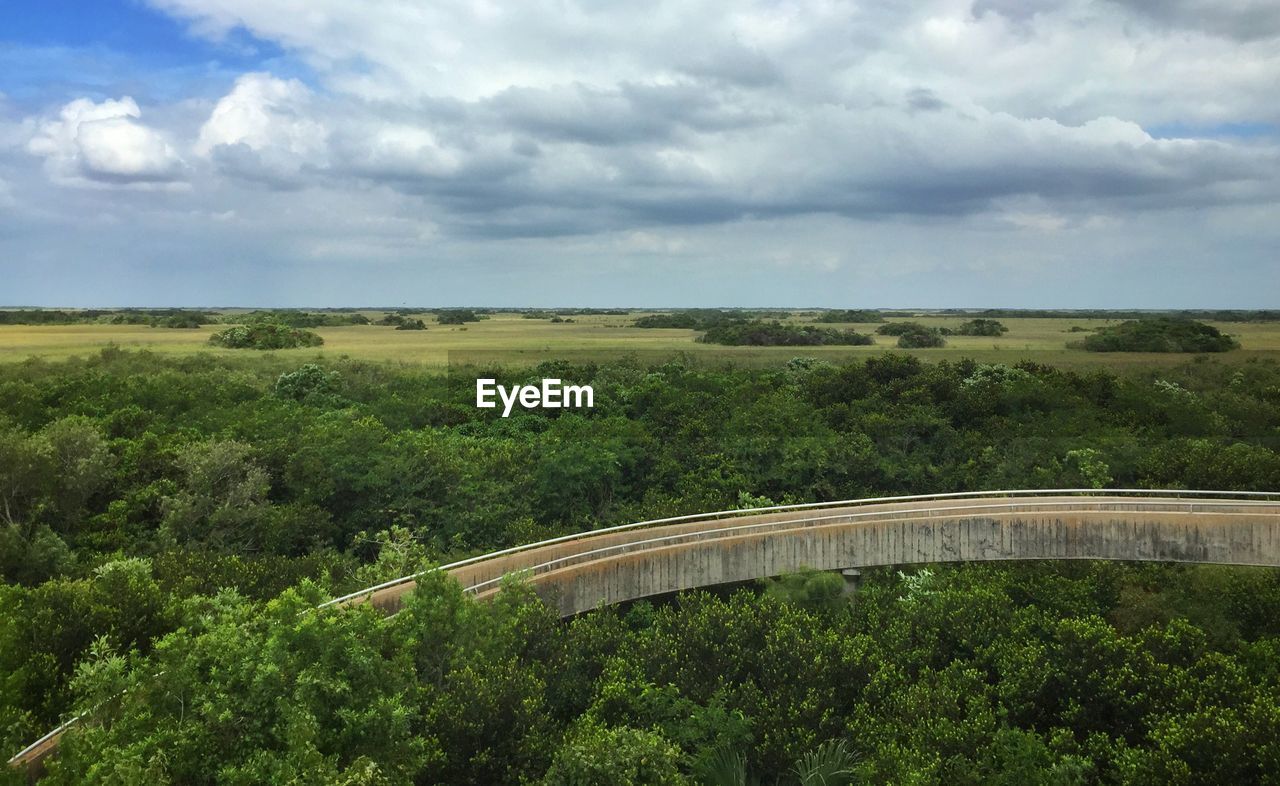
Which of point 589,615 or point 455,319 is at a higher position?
point 455,319

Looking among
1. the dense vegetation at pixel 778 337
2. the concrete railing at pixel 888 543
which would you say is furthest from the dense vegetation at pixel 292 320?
the concrete railing at pixel 888 543

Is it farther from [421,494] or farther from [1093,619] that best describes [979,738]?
[421,494]

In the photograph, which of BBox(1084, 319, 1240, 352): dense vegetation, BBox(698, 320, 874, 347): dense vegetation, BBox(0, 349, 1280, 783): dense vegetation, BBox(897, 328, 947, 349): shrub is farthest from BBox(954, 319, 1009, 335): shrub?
BBox(0, 349, 1280, 783): dense vegetation

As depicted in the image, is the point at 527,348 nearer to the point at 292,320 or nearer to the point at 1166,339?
the point at 292,320

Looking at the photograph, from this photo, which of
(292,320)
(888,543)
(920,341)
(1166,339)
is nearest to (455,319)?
(292,320)

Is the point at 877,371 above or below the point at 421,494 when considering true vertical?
above

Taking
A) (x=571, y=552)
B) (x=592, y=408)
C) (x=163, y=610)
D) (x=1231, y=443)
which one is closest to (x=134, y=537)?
(x=163, y=610)
